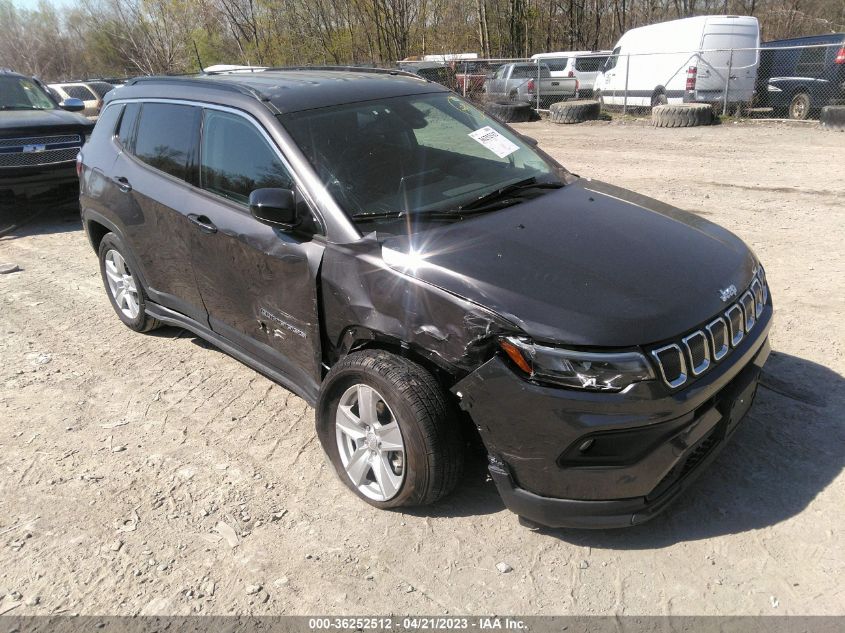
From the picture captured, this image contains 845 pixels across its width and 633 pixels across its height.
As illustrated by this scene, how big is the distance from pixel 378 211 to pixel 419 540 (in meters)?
1.55

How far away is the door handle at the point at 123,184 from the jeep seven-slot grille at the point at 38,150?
470cm

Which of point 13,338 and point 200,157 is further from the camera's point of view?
point 13,338

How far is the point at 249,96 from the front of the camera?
3582mm

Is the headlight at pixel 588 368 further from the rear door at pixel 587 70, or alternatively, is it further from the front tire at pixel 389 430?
the rear door at pixel 587 70

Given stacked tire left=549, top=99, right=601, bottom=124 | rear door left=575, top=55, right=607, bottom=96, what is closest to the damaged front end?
stacked tire left=549, top=99, right=601, bottom=124

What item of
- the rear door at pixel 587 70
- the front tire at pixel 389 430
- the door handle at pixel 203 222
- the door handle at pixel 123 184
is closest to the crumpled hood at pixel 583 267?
the front tire at pixel 389 430

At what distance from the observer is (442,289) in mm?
2703

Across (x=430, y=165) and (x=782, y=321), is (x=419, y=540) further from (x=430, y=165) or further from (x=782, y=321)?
(x=782, y=321)

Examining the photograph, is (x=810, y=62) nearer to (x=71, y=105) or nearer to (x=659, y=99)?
→ (x=659, y=99)

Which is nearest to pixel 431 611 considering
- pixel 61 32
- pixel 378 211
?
pixel 378 211

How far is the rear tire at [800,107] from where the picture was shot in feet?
49.6

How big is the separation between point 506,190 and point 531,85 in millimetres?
18346

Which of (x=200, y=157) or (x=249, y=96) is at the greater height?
(x=249, y=96)

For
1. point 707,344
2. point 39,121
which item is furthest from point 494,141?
point 39,121
